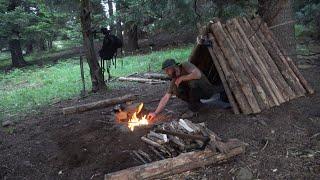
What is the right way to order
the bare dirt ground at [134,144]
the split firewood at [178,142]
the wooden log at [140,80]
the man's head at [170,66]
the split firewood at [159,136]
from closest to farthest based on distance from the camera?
the bare dirt ground at [134,144] < the split firewood at [178,142] < the split firewood at [159,136] < the man's head at [170,66] < the wooden log at [140,80]

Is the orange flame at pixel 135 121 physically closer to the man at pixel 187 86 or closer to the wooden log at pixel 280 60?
the man at pixel 187 86

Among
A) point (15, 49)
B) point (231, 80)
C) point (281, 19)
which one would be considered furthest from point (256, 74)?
point (15, 49)

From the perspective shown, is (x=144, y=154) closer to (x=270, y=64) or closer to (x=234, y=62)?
(x=234, y=62)

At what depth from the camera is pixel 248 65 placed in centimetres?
668

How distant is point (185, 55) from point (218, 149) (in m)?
10.1

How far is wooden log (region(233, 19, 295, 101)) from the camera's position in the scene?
6.79 m

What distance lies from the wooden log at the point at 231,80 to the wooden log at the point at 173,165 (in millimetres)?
1555

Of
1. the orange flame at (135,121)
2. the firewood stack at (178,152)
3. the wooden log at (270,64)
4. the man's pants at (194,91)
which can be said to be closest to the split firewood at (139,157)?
the firewood stack at (178,152)

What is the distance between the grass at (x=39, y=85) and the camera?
9.57m

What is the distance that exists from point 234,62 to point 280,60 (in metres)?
1.16

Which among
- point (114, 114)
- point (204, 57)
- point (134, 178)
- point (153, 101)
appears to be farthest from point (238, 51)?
point (134, 178)

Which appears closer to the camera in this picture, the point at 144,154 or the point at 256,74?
the point at 144,154

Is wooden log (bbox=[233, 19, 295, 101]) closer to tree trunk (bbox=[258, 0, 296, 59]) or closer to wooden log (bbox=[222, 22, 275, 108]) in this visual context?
wooden log (bbox=[222, 22, 275, 108])

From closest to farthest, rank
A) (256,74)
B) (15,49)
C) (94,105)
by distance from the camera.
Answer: (256,74)
(94,105)
(15,49)
